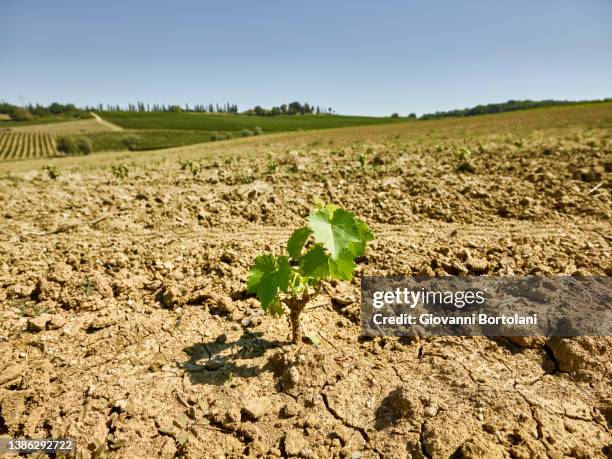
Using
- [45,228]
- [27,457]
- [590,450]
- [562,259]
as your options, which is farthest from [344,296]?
[45,228]

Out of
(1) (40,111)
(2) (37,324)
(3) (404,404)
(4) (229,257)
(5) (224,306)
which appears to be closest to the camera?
(3) (404,404)

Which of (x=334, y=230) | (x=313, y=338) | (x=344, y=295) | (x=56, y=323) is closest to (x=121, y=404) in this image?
(x=56, y=323)

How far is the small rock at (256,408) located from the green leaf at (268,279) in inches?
20.6

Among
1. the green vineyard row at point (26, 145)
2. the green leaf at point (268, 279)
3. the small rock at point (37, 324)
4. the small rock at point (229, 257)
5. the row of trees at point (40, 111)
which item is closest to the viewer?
the green leaf at point (268, 279)

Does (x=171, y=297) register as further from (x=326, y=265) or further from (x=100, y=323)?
(x=326, y=265)

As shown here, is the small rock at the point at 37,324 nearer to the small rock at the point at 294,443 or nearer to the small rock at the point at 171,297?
the small rock at the point at 171,297

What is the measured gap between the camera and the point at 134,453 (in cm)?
185

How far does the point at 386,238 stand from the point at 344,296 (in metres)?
1.07

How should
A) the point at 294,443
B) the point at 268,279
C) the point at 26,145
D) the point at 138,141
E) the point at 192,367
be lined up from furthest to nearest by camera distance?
the point at 138,141, the point at 26,145, the point at 192,367, the point at 268,279, the point at 294,443

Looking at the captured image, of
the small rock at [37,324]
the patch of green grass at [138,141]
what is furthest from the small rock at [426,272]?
the patch of green grass at [138,141]

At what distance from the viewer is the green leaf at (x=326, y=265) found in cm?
205

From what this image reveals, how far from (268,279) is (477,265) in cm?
197

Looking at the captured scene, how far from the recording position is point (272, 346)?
2484mm

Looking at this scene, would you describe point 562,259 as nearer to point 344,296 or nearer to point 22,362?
point 344,296
